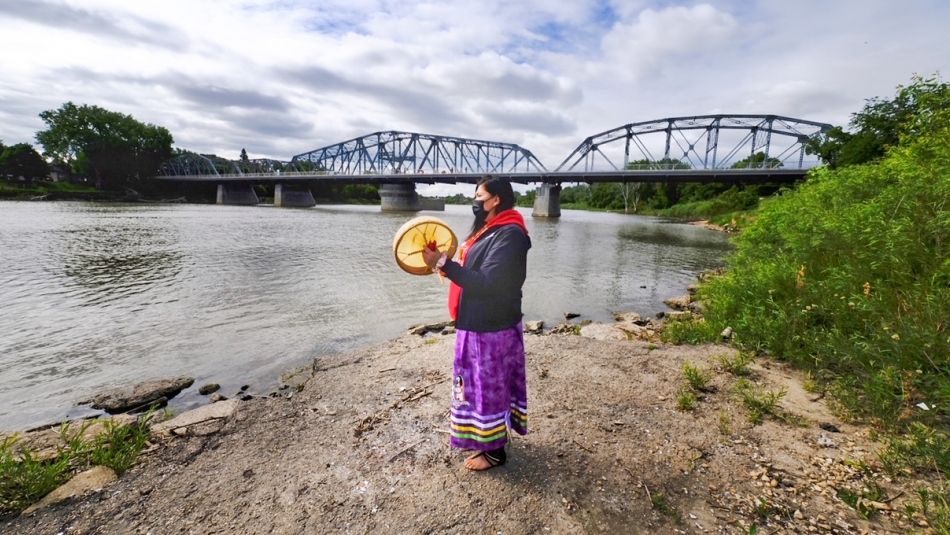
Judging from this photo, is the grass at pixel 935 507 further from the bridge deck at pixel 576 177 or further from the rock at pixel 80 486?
the bridge deck at pixel 576 177

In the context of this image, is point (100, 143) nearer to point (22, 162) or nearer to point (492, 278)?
point (22, 162)

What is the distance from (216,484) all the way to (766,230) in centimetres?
1227

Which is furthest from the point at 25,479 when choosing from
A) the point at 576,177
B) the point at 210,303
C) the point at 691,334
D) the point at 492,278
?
the point at 576,177

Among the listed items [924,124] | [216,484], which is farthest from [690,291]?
[216,484]

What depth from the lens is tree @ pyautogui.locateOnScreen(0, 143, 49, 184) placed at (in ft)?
246

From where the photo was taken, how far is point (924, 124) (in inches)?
305

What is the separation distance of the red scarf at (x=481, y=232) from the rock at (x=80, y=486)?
122 inches

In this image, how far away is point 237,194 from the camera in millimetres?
105500

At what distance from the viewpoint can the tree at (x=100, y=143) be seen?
89.7 m

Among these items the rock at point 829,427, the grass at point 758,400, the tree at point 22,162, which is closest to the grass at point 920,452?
the rock at point 829,427

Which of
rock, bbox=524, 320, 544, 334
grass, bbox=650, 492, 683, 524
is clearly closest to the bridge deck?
rock, bbox=524, 320, 544, 334

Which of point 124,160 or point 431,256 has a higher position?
point 124,160

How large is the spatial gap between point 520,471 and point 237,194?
396 feet

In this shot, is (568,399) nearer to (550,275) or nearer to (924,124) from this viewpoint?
Result: (924,124)
